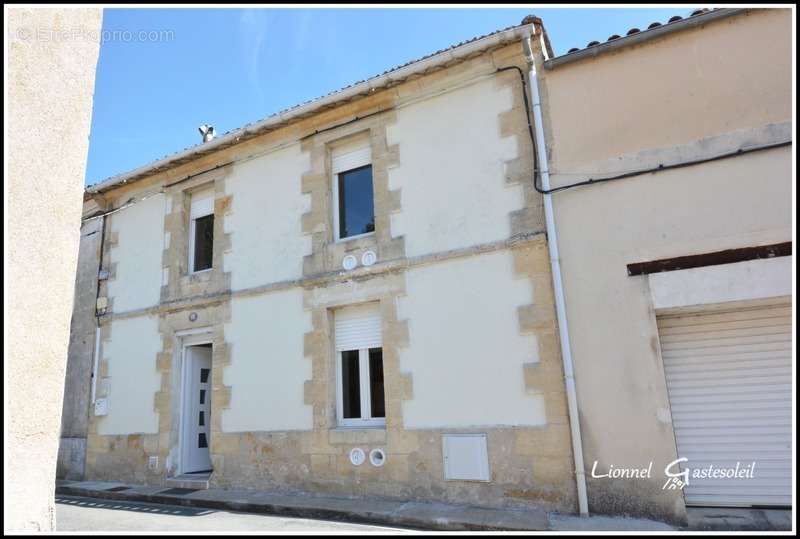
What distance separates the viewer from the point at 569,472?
501 centimetres

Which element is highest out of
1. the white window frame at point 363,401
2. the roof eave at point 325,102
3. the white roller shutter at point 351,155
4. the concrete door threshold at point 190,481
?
the roof eave at point 325,102

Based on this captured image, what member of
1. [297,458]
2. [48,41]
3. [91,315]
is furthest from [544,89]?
[91,315]

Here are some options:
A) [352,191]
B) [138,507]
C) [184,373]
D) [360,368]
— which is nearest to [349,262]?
[352,191]

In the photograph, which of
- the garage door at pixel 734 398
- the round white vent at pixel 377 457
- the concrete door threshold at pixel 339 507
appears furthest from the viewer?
the round white vent at pixel 377 457

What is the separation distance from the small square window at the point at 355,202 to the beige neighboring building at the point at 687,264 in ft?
8.15

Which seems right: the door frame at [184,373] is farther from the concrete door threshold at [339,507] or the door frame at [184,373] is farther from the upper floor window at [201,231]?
the upper floor window at [201,231]

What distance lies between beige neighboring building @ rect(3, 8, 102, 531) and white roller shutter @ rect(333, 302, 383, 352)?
4.03 m

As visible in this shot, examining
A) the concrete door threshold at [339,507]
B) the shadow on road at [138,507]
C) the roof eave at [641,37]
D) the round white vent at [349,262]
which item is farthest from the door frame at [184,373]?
the roof eave at [641,37]

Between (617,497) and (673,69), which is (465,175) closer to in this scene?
(673,69)

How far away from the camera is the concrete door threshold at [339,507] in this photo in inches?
191

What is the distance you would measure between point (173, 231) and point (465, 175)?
4.85 meters

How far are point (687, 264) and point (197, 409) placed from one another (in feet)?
22.2

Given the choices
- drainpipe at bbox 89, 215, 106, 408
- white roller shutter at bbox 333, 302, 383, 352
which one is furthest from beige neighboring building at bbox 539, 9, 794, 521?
drainpipe at bbox 89, 215, 106, 408

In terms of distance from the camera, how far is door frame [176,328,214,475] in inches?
295
